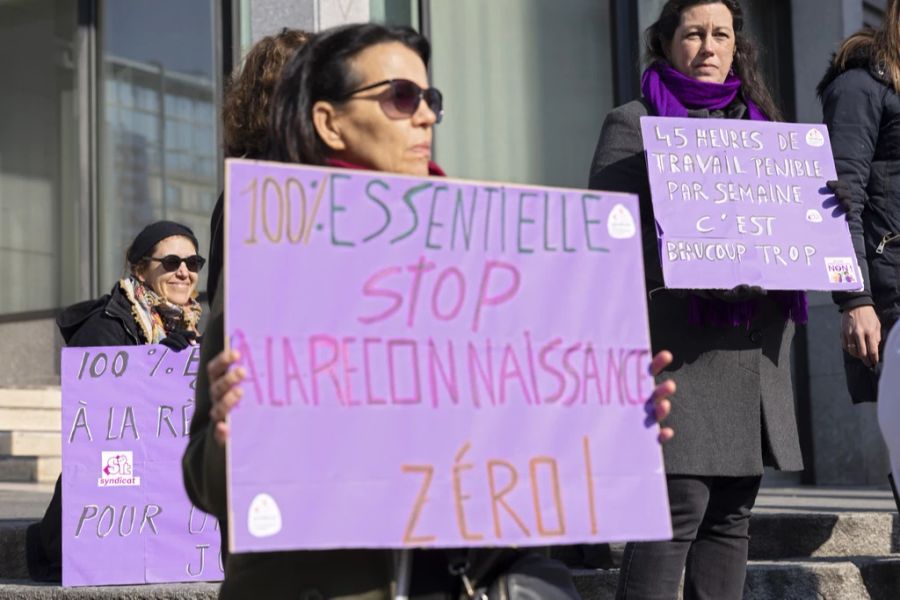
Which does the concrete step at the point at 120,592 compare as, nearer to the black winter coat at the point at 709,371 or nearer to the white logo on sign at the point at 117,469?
the white logo on sign at the point at 117,469

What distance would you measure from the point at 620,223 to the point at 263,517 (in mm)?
781

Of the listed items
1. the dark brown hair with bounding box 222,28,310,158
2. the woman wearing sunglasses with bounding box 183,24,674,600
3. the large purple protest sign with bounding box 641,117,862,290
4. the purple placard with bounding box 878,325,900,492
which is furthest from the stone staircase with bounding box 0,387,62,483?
the purple placard with bounding box 878,325,900,492

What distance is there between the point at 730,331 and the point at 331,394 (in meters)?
2.02

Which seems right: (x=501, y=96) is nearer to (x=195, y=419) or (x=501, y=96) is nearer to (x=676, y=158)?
(x=676, y=158)

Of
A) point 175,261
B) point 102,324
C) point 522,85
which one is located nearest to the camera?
point 102,324

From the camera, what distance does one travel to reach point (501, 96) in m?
9.11

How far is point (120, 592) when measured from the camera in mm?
5082

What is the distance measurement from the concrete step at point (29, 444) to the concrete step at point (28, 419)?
0.86 ft

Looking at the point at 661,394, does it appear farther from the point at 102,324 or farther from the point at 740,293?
the point at 102,324

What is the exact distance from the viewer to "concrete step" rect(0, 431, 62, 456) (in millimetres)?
9844

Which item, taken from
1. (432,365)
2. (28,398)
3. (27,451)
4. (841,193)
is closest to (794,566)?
(841,193)

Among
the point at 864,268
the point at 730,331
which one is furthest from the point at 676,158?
the point at 864,268

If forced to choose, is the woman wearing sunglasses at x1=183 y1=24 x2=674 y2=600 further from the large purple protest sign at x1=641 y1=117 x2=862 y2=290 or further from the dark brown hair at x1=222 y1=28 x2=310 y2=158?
the large purple protest sign at x1=641 y1=117 x2=862 y2=290

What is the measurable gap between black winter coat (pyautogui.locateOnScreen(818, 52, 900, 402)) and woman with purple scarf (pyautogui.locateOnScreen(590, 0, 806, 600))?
1.72ft
